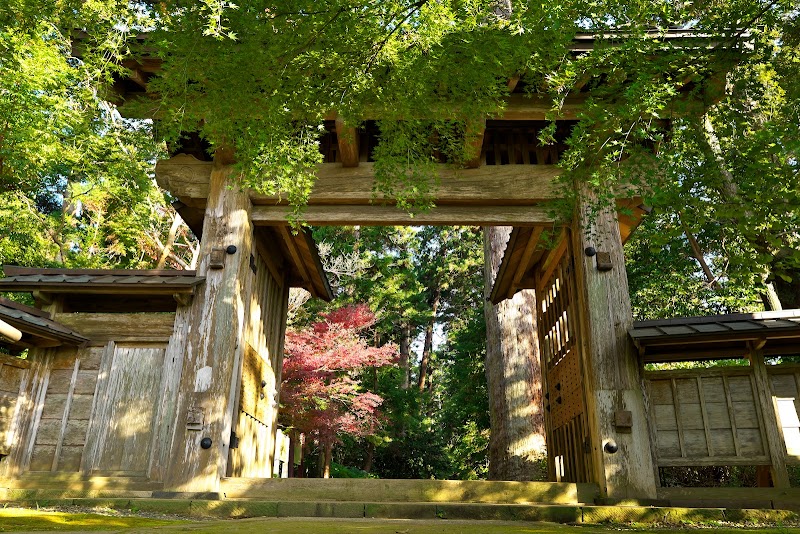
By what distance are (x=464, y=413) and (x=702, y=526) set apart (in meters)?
13.4

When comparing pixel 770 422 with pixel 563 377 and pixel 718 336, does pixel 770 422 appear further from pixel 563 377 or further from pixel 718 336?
pixel 563 377

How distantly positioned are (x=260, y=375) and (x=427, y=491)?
141 inches

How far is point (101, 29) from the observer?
447cm

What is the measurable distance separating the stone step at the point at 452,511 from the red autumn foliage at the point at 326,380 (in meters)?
8.76

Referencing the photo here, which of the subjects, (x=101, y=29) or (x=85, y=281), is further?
(x=85, y=281)

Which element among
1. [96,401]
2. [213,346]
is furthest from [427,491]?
[96,401]

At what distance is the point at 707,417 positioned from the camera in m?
6.05

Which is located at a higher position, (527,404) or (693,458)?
(527,404)

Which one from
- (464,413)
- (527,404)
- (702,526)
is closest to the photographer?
(702,526)

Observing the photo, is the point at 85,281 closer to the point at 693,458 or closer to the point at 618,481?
the point at 618,481

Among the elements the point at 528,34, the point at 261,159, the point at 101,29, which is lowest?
the point at 261,159

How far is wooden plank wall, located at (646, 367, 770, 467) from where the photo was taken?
19.4ft

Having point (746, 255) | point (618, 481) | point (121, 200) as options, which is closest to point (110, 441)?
point (618, 481)

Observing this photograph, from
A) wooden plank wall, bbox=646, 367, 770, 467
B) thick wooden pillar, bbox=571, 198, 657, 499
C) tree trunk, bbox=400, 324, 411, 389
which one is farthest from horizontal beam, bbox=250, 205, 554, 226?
tree trunk, bbox=400, 324, 411, 389
